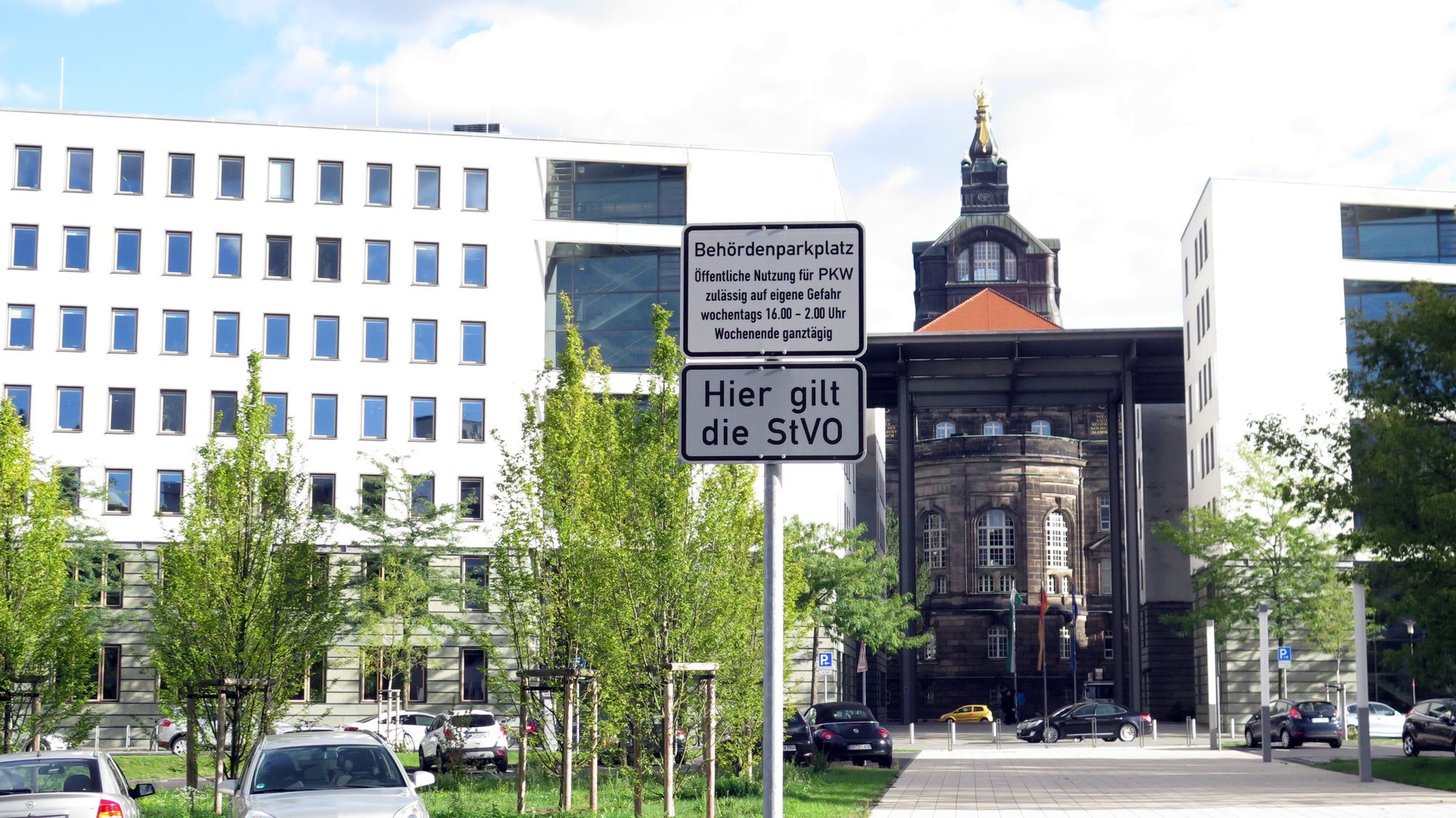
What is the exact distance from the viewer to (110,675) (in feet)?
179

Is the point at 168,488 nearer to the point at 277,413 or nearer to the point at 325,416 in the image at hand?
the point at 277,413

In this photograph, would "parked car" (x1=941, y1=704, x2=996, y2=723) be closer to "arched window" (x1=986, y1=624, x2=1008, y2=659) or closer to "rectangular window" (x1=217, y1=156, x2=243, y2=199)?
"arched window" (x1=986, y1=624, x2=1008, y2=659)

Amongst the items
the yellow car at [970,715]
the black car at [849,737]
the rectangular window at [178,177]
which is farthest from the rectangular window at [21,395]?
the yellow car at [970,715]

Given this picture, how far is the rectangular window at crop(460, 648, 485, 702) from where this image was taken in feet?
183

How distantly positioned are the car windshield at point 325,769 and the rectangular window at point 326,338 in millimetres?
42140

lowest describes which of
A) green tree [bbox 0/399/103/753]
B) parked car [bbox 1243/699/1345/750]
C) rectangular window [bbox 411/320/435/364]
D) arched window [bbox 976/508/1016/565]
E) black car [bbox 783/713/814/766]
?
parked car [bbox 1243/699/1345/750]

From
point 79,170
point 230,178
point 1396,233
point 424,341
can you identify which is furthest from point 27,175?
point 1396,233

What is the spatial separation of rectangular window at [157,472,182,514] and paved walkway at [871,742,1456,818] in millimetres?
26912

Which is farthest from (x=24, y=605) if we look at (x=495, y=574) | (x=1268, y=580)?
(x=1268, y=580)

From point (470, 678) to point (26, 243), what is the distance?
20.8m

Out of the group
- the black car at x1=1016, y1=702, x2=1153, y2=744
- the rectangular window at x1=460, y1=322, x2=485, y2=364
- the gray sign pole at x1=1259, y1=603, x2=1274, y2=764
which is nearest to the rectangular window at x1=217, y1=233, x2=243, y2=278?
the rectangular window at x1=460, y1=322, x2=485, y2=364

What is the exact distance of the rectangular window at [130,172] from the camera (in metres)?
55.3

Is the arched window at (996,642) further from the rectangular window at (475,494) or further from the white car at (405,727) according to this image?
the white car at (405,727)

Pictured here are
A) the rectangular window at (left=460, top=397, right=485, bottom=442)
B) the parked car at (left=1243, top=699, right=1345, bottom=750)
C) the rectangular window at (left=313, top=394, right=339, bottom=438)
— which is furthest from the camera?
the rectangular window at (left=460, top=397, right=485, bottom=442)
